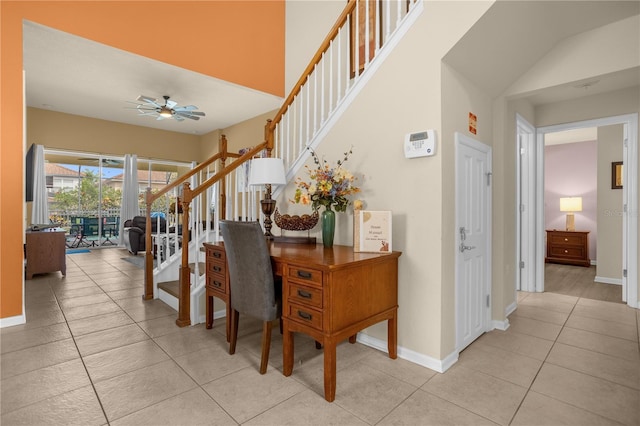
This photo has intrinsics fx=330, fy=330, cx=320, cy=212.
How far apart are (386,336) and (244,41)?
4.82 metres

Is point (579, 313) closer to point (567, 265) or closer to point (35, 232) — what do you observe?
point (567, 265)

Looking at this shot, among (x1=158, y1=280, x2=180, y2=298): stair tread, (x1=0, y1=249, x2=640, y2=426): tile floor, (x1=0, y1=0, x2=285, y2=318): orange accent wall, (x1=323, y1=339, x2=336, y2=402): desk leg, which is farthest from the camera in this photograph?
(x1=158, y1=280, x2=180, y2=298): stair tread

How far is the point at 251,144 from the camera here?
8.41 metres

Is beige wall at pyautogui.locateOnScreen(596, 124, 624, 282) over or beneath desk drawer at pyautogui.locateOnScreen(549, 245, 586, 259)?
over

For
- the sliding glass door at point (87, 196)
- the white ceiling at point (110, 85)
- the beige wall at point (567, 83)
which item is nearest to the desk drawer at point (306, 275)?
the beige wall at point (567, 83)

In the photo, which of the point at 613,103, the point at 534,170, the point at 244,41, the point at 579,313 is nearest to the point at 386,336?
the point at 579,313

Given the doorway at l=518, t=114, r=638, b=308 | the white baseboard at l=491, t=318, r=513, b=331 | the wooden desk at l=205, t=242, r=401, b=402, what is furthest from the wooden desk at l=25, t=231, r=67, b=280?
the doorway at l=518, t=114, r=638, b=308

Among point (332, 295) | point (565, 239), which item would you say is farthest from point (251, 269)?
point (565, 239)

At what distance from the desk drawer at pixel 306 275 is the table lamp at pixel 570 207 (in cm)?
688

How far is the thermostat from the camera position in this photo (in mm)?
2308

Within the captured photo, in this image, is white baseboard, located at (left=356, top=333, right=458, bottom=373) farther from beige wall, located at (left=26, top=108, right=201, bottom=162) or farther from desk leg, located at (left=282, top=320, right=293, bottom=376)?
beige wall, located at (left=26, top=108, right=201, bottom=162)

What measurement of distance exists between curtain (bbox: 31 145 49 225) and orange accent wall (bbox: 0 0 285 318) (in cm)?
558

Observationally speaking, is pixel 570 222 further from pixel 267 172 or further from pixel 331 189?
pixel 267 172

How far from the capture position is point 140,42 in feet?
13.5
